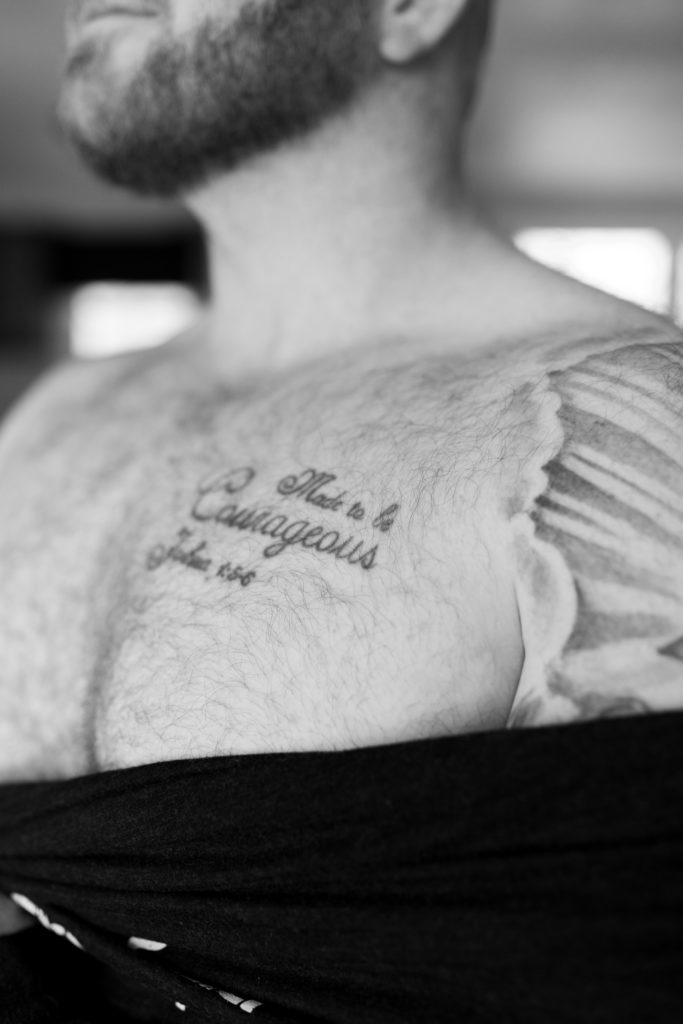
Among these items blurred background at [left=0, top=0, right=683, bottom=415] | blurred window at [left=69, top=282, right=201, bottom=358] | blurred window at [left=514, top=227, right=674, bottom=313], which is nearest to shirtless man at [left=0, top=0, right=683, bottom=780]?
blurred background at [left=0, top=0, right=683, bottom=415]

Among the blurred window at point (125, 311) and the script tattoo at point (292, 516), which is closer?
the script tattoo at point (292, 516)

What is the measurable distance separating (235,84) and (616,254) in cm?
551

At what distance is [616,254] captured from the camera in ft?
19.9

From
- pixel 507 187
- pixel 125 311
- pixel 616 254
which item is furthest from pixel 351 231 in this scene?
pixel 125 311

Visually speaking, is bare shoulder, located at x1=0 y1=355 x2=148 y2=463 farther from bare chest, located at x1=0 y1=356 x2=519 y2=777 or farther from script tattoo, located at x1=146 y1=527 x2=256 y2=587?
script tattoo, located at x1=146 y1=527 x2=256 y2=587

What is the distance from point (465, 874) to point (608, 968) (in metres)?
0.09

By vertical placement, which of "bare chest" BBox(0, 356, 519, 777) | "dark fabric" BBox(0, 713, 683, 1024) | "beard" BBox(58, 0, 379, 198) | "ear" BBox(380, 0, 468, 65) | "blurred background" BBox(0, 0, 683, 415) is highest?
"blurred background" BBox(0, 0, 683, 415)

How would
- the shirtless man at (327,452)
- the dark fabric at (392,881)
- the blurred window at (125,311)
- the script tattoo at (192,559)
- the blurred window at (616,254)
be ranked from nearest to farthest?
the dark fabric at (392,881)
the shirtless man at (327,452)
the script tattoo at (192,559)
the blurred window at (616,254)
the blurred window at (125,311)

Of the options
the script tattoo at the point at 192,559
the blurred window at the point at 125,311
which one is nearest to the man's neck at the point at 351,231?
the script tattoo at the point at 192,559

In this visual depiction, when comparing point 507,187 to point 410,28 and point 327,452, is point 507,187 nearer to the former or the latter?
point 410,28

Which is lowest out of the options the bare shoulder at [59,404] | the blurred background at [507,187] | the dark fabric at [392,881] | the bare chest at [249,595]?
the dark fabric at [392,881]

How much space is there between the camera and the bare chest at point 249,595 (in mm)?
672

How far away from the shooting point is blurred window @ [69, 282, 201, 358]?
6984mm

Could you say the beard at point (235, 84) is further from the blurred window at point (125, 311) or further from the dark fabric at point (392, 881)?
the blurred window at point (125, 311)
